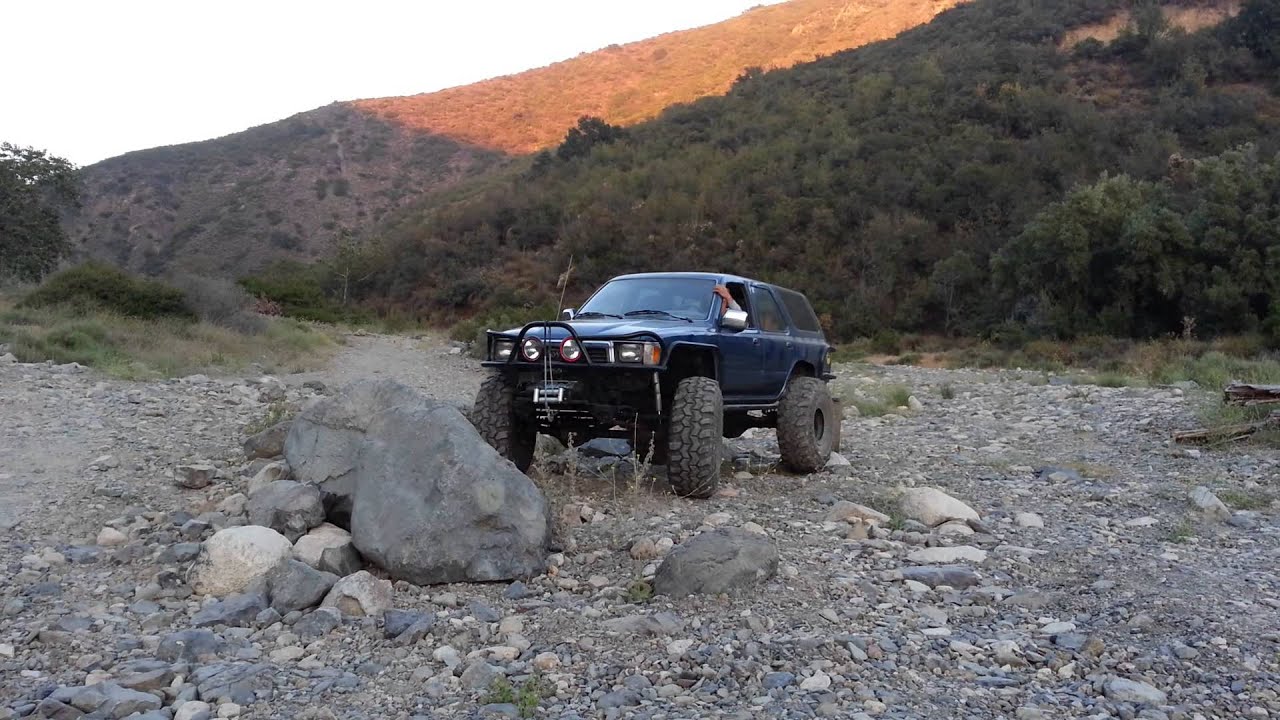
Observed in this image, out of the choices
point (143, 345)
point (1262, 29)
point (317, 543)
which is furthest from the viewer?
point (1262, 29)

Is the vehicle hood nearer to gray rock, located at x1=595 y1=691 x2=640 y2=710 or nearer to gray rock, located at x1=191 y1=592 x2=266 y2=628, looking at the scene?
gray rock, located at x1=191 y1=592 x2=266 y2=628

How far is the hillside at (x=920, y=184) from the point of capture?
2611 cm

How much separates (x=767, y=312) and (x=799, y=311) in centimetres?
87

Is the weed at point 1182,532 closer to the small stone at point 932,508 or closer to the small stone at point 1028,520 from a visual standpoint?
the small stone at point 1028,520

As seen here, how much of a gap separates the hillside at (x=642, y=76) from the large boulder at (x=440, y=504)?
6024 cm

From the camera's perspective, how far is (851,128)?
3619 cm

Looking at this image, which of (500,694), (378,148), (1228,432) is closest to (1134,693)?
(500,694)

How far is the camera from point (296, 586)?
→ 180 inches

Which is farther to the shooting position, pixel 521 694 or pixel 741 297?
pixel 741 297

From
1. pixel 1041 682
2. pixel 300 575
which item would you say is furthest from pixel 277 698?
pixel 1041 682

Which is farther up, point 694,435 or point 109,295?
point 109,295

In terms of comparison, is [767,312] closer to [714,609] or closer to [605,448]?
[605,448]

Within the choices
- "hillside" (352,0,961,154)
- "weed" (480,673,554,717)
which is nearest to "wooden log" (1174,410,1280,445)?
"weed" (480,673,554,717)

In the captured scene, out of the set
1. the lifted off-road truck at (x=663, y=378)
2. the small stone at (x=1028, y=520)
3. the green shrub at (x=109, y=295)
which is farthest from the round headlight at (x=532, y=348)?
the green shrub at (x=109, y=295)
